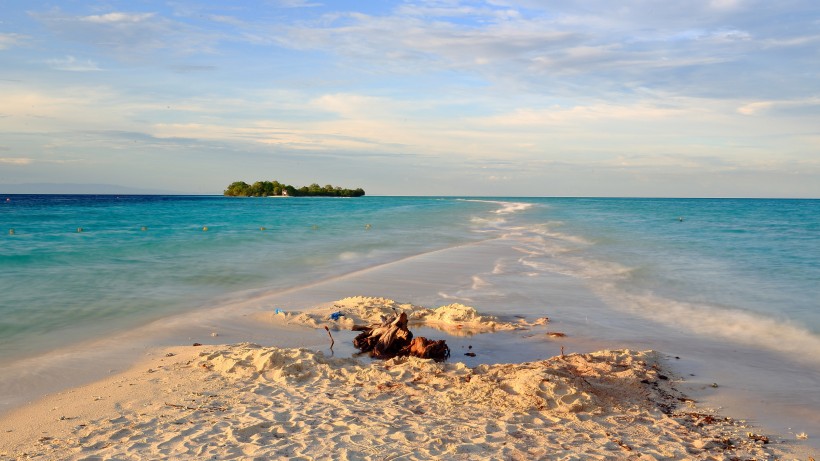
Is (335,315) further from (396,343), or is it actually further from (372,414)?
(372,414)

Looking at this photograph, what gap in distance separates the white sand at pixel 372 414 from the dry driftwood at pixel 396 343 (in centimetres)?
31

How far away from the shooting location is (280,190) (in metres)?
155

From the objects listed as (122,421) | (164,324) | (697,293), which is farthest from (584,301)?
(122,421)

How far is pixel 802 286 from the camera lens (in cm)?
1529

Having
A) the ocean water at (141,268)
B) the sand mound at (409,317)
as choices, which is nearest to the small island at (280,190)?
the ocean water at (141,268)

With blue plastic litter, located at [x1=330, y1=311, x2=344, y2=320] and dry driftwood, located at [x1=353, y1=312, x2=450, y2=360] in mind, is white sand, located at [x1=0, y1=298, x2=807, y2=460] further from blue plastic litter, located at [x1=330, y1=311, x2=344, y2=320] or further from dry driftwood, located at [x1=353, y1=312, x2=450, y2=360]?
blue plastic litter, located at [x1=330, y1=311, x2=344, y2=320]

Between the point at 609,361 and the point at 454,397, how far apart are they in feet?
8.20

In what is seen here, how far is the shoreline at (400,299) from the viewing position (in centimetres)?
855

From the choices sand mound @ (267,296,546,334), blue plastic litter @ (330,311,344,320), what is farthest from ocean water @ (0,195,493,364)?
blue plastic litter @ (330,311,344,320)

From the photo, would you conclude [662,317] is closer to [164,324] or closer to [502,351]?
[502,351]

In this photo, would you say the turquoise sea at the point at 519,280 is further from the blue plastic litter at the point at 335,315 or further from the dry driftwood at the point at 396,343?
the dry driftwood at the point at 396,343

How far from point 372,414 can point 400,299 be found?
6.69 meters

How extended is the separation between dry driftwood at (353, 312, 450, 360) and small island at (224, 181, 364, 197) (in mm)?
150321

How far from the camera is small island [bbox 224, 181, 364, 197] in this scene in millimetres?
154875
